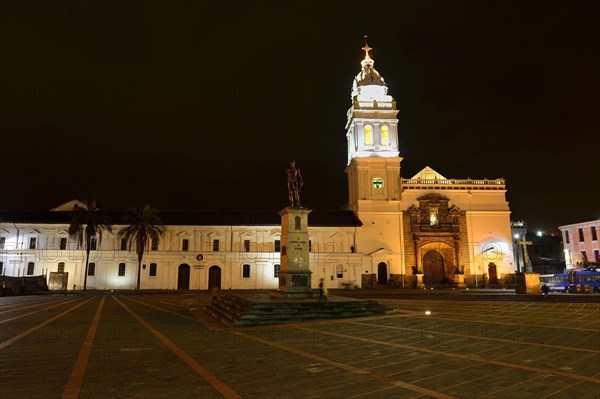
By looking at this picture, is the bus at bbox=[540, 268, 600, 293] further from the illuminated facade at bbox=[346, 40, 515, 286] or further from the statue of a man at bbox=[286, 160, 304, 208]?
the statue of a man at bbox=[286, 160, 304, 208]

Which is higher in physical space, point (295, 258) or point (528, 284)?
point (295, 258)

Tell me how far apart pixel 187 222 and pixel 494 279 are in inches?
1475

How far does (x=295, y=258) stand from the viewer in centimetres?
2053

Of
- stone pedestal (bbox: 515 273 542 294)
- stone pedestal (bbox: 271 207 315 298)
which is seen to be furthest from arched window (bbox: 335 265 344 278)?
stone pedestal (bbox: 271 207 315 298)

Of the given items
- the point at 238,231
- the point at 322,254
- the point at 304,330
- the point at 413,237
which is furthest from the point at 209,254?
the point at 304,330

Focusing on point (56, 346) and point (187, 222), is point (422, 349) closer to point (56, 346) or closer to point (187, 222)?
point (56, 346)

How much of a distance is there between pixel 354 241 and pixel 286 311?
34.4 meters

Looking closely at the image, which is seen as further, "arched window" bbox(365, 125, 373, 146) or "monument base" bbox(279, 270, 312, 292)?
"arched window" bbox(365, 125, 373, 146)

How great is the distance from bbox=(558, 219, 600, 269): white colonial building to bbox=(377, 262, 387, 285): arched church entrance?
2967cm

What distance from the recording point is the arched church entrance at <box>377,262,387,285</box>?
162 ft

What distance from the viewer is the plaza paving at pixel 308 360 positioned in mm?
6617

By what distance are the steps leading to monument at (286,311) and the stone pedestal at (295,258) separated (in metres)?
2.44

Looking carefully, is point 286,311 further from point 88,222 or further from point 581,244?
point 581,244

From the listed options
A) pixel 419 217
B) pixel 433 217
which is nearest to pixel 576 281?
pixel 433 217
